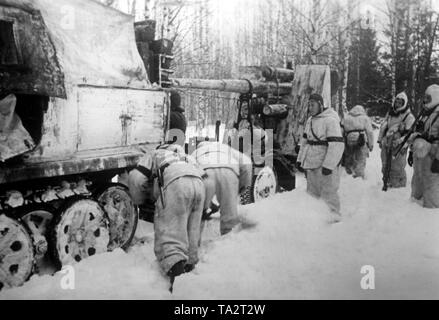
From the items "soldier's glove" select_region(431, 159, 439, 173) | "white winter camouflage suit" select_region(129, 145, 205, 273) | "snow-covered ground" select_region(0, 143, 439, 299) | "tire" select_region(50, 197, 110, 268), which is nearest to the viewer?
"snow-covered ground" select_region(0, 143, 439, 299)

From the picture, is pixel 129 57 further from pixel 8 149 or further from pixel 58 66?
pixel 8 149

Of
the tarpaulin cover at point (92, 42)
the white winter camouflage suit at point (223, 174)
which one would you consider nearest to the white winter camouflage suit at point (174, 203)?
the white winter camouflage suit at point (223, 174)

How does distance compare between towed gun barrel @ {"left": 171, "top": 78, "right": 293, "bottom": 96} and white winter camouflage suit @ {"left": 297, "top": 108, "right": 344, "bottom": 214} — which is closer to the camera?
white winter camouflage suit @ {"left": 297, "top": 108, "right": 344, "bottom": 214}

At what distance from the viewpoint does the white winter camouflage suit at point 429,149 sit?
646 cm

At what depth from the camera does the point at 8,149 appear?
3799mm

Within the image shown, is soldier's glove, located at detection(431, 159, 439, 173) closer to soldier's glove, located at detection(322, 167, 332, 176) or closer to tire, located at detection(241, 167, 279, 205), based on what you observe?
soldier's glove, located at detection(322, 167, 332, 176)

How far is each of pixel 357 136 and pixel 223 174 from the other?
565cm

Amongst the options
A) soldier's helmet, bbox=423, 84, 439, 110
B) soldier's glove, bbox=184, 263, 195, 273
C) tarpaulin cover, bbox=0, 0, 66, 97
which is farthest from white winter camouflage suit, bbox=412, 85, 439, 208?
tarpaulin cover, bbox=0, 0, 66, 97

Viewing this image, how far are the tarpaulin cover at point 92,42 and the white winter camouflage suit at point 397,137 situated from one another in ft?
17.2

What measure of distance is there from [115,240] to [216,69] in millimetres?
29449

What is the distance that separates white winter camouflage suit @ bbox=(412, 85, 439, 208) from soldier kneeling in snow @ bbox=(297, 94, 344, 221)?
111cm

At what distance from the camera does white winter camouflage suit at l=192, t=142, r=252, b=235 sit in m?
5.13

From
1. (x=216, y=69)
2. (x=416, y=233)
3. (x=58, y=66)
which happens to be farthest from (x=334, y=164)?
(x=216, y=69)

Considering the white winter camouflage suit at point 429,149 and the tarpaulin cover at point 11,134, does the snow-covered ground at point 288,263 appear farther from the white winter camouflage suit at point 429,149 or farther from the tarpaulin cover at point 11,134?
the tarpaulin cover at point 11,134
